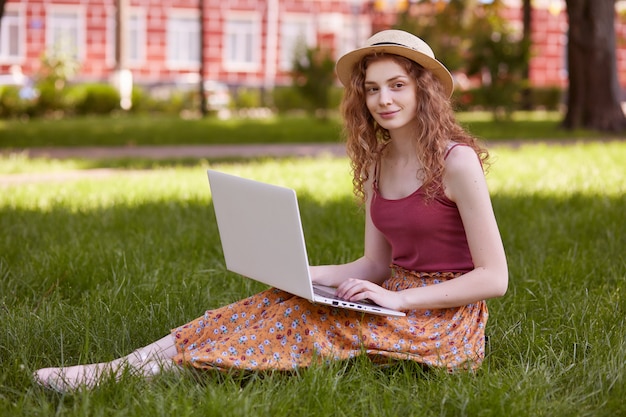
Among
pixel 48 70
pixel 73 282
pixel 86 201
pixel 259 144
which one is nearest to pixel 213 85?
pixel 48 70

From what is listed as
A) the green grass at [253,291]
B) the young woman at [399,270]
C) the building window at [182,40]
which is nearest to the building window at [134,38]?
the building window at [182,40]

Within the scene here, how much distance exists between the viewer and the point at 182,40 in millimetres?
33094

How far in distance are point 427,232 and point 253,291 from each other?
1356mm

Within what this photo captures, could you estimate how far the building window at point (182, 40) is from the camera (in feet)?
108

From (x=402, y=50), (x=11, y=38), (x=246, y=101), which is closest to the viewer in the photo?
(x=402, y=50)

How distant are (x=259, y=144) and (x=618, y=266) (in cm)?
907

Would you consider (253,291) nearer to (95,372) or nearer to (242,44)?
(95,372)

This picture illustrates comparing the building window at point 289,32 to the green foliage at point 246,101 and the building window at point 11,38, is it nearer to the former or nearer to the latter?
the green foliage at point 246,101

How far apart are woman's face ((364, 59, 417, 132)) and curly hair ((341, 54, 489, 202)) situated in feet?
0.06

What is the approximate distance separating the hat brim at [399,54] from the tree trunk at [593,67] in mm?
12106

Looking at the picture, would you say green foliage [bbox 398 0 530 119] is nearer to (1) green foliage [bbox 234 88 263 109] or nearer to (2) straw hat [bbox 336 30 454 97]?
(1) green foliage [bbox 234 88 263 109]

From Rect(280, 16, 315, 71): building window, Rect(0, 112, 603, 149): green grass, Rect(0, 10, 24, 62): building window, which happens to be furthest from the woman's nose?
Rect(280, 16, 315, 71): building window

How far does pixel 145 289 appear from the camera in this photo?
4.08m

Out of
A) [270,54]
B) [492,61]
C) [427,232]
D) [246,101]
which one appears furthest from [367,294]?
[270,54]
